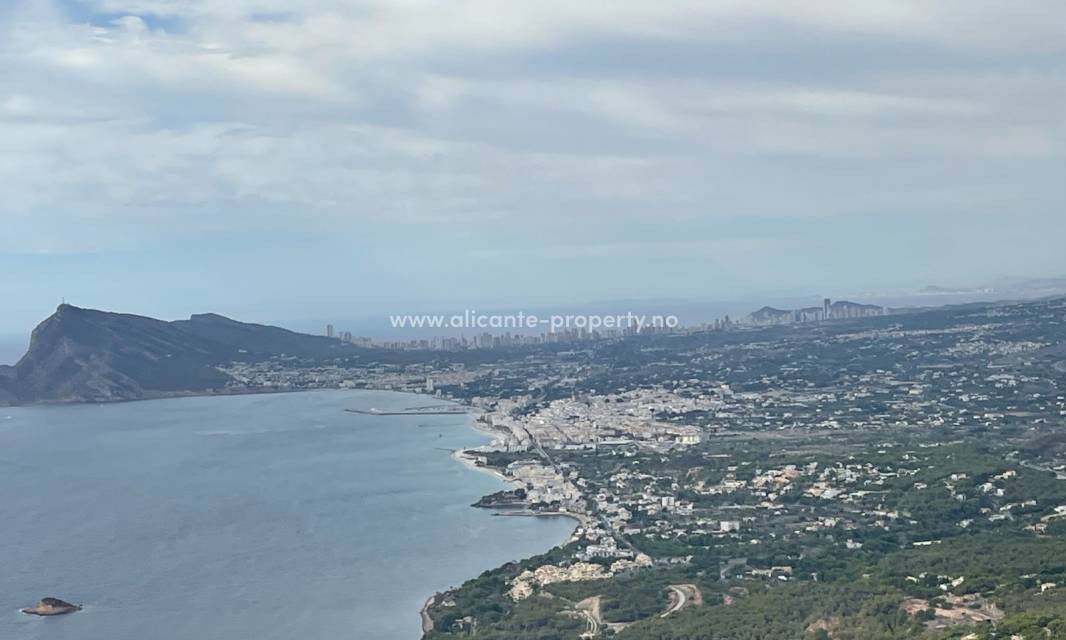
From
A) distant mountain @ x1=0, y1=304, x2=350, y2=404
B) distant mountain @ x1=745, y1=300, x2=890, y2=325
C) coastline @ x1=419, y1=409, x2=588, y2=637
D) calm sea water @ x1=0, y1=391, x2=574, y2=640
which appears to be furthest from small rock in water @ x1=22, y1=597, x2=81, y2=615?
distant mountain @ x1=745, y1=300, x2=890, y2=325

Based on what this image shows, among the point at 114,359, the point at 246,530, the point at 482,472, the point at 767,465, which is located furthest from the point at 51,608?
the point at 114,359

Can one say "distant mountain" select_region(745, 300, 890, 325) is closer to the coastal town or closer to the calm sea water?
the coastal town

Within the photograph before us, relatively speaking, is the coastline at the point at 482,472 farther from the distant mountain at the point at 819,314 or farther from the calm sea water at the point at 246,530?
the distant mountain at the point at 819,314

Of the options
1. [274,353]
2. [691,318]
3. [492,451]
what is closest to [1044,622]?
[492,451]

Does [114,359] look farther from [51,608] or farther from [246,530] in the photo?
[51,608]

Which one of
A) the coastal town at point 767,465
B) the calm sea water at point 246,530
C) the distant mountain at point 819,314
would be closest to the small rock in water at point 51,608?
the calm sea water at point 246,530

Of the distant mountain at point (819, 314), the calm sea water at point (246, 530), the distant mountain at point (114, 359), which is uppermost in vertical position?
the distant mountain at point (819, 314)

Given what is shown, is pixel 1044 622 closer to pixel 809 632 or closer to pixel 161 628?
pixel 809 632
